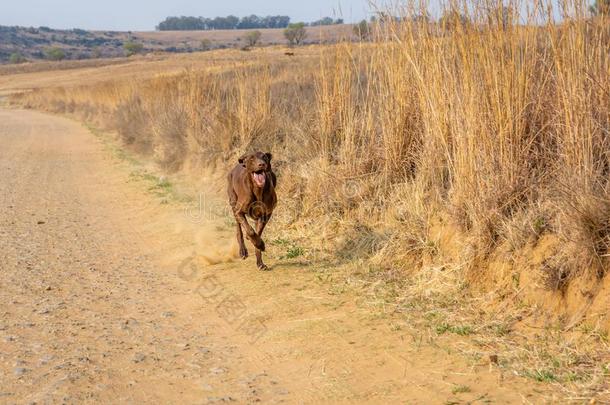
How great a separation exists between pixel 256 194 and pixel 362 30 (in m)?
2.62

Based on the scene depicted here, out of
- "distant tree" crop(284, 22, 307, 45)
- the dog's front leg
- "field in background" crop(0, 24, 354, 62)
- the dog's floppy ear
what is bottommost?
the dog's front leg

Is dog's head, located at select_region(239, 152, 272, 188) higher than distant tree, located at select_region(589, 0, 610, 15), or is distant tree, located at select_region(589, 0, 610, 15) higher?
distant tree, located at select_region(589, 0, 610, 15)

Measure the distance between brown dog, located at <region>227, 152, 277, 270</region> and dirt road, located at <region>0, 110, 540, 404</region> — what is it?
380mm

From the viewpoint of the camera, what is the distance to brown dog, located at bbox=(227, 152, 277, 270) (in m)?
7.38

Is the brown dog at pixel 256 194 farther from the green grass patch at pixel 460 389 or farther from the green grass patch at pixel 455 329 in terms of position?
the green grass patch at pixel 460 389

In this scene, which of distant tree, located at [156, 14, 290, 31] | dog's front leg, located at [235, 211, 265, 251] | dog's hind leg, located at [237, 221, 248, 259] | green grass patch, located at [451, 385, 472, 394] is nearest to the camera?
green grass patch, located at [451, 385, 472, 394]

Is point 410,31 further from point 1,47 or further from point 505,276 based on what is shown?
point 1,47

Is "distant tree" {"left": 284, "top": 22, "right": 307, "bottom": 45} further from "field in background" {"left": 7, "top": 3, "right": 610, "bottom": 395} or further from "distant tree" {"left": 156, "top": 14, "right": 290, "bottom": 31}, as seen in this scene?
"distant tree" {"left": 156, "top": 14, "right": 290, "bottom": 31}

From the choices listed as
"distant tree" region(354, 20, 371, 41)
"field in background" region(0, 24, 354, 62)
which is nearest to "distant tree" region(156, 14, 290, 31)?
"field in background" region(0, 24, 354, 62)

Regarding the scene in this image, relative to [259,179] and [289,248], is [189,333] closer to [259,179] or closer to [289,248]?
[259,179]

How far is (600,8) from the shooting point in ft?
A: 18.6

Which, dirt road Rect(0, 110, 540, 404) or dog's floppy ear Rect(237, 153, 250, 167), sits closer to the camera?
dirt road Rect(0, 110, 540, 404)

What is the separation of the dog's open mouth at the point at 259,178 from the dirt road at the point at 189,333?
86cm

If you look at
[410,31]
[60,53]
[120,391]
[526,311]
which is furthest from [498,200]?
[60,53]
